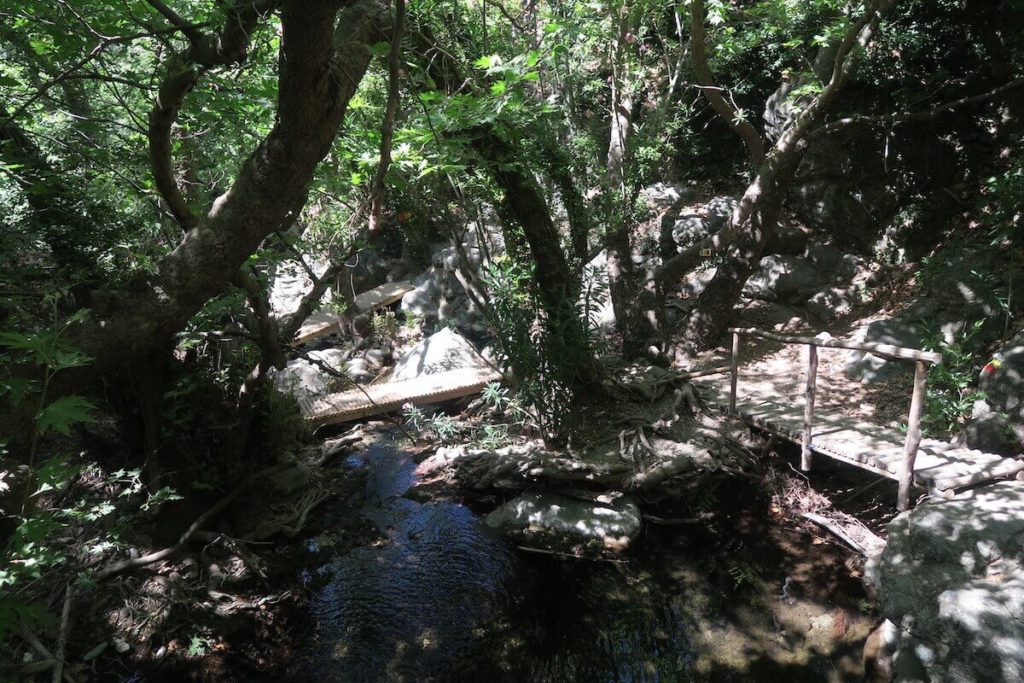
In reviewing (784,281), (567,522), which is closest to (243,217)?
(567,522)

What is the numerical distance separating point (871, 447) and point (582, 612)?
2329 mm

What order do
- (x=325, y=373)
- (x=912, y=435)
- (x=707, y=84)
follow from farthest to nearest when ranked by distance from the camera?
1. (x=325, y=373)
2. (x=707, y=84)
3. (x=912, y=435)

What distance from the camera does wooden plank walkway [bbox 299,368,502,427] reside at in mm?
6492

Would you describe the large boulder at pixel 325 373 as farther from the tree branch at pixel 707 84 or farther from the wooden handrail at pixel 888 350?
the tree branch at pixel 707 84

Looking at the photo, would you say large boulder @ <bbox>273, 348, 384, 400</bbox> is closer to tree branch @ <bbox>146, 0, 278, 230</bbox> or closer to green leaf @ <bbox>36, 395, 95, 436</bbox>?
tree branch @ <bbox>146, 0, 278, 230</bbox>

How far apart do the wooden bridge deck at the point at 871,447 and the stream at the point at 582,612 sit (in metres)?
0.77

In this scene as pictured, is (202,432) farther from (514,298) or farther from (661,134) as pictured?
(661,134)

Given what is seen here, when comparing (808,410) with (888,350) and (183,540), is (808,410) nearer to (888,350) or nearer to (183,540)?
(888,350)

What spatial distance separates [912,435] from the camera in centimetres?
340

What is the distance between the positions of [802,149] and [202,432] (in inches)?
271

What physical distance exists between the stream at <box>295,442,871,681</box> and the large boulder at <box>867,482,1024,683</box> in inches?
19.2

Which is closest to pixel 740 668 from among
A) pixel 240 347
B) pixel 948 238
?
pixel 240 347

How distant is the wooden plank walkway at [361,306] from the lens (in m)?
9.35

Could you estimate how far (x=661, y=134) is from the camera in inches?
329
